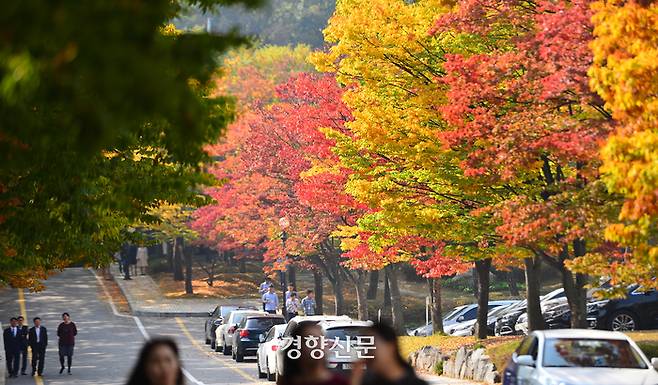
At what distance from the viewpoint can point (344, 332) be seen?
23266 millimetres

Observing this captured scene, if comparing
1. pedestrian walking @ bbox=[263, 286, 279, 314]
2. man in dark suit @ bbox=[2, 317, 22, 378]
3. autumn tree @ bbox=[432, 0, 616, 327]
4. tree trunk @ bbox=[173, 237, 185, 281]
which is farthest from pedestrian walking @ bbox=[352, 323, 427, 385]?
tree trunk @ bbox=[173, 237, 185, 281]

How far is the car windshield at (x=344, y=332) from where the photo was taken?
23.1 meters

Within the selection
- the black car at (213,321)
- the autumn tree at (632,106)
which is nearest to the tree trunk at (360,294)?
the black car at (213,321)

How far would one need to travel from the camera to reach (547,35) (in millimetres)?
21625

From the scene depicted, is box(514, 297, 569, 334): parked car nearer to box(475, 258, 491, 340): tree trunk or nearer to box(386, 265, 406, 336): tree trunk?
box(475, 258, 491, 340): tree trunk

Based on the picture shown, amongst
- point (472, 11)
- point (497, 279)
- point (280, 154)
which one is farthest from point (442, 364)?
point (497, 279)

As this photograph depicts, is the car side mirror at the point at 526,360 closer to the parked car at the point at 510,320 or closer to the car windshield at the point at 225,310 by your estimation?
the parked car at the point at 510,320

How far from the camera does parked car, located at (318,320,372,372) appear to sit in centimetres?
2277

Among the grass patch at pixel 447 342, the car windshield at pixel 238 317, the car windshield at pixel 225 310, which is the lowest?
the grass patch at pixel 447 342

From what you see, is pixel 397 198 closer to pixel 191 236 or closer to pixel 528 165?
pixel 528 165

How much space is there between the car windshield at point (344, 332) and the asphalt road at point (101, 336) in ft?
20.7

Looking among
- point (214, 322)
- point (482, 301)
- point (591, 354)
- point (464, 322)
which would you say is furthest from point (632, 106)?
point (214, 322)

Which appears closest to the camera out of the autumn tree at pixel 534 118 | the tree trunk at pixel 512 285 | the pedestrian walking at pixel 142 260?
the autumn tree at pixel 534 118

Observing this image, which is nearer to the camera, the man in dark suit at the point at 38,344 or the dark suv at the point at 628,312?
the dark suv at the point at 628,312
